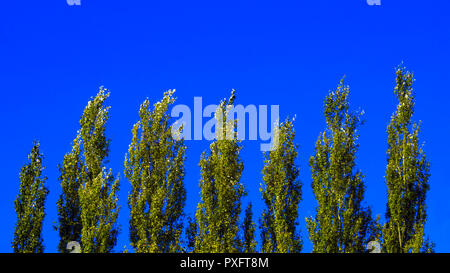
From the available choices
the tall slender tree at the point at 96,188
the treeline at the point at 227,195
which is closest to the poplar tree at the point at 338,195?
the treeline at the point at 227,195

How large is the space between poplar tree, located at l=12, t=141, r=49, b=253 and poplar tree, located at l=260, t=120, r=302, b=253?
36.4ft

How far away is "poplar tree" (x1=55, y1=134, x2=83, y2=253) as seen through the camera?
93.5ft

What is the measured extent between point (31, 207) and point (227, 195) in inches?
385

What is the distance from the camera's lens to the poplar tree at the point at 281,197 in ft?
90.8

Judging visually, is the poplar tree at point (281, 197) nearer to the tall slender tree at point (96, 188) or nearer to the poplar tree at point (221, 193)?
the poplar tree at point (221, 193)

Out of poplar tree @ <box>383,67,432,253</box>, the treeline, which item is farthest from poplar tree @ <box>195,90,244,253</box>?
poplar tree @ <box>383,67,432,253</box>

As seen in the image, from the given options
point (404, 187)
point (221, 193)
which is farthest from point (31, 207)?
point (404, 187)

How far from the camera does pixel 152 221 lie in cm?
2830

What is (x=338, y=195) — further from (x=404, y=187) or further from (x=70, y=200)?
(x=70, y=200)

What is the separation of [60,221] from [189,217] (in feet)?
21.6

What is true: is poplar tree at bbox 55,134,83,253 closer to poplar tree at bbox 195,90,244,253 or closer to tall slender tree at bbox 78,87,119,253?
tall slender tree at bbox 78,87,119,253

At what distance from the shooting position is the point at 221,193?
2878 centimetres
